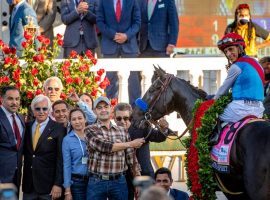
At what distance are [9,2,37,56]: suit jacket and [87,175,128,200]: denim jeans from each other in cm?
521

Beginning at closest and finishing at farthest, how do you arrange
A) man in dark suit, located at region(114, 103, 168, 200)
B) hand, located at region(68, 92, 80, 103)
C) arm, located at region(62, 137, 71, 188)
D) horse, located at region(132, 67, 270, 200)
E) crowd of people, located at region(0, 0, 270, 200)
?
horse, located at region(132, 67, 270, 200)
crowd of people, located at region(0, 0, 270, 200)
arm, located at region(62, 137, 71, 188)
man in dark suit, located at region(114, 103, 168, 200)
hand, located at region(68, 92, 80, 103)

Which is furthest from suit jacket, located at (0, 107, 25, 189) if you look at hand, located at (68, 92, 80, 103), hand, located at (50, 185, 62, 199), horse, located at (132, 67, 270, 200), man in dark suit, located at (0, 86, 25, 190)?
horse, located at (132, 67, 270, 200)

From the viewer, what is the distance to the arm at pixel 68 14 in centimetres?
1600


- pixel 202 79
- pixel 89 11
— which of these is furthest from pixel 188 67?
pixel 89 11

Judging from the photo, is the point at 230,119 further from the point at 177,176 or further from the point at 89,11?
the point at 89,11

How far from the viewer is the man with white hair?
12.8 meters

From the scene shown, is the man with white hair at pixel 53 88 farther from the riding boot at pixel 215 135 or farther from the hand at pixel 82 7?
the hand at pixel 82 7

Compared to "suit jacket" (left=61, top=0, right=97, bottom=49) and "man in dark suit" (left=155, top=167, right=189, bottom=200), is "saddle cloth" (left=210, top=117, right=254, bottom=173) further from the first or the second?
"suit jacket" (left=61, top=0, right=97, bottom=49)

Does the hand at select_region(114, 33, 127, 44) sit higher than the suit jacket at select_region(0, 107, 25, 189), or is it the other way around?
the hand at select_region(114, 33, 127, 44)

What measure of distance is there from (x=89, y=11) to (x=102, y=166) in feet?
17.9

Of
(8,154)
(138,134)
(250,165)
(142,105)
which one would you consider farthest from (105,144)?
(250,165)

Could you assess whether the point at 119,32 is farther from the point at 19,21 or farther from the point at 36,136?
the point at 36,136

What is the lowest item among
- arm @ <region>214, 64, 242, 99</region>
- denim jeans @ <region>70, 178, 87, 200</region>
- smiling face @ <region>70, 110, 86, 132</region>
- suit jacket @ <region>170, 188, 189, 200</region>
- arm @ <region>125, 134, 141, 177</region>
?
suit jacket @ <region>170, 188, 189, 200</region>

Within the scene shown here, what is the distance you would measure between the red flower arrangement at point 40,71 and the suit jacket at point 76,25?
181 centimetres
